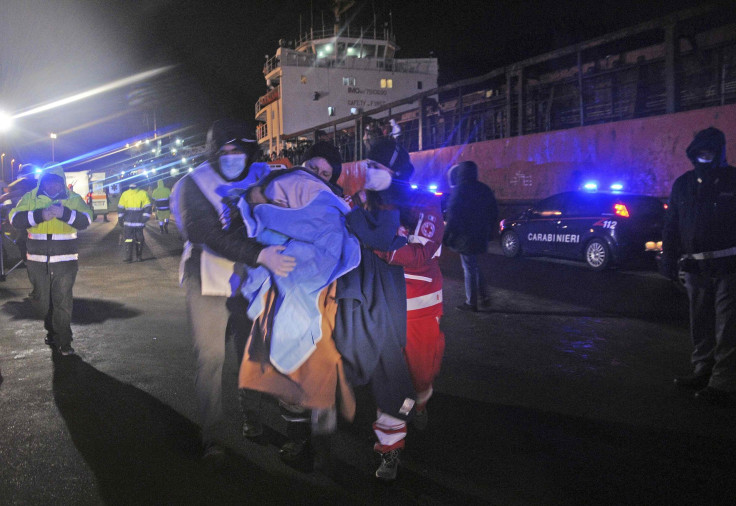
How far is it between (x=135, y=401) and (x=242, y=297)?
5.33ft

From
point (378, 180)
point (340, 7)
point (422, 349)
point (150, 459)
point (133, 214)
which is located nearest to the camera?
point (378, 180)

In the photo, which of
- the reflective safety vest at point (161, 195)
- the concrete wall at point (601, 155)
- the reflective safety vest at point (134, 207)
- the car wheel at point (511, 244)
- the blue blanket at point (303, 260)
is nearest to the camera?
the blue blanket at point (303, 260)

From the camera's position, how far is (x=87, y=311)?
777 cm

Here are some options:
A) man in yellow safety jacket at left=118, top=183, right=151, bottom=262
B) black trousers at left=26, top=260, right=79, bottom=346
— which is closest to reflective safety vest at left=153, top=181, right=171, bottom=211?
man in yellow safety jacket at left=118, top=183, right=151, bottom=262

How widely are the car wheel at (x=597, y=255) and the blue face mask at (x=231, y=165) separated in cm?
952

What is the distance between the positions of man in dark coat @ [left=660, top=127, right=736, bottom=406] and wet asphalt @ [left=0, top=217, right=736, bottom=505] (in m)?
0.27

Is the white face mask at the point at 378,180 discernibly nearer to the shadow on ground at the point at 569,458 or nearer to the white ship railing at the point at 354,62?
the shadow on ground at the point at 569,458

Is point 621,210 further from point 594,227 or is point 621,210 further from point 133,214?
point 133,214

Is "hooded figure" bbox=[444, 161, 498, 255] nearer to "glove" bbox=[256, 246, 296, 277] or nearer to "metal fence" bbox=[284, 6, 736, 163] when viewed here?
"glove" bbox=[256, 246, 296, 277]

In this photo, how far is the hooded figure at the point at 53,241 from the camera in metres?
→ 5.38

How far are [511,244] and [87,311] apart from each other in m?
9.82

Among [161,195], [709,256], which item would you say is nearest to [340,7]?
[161,195]

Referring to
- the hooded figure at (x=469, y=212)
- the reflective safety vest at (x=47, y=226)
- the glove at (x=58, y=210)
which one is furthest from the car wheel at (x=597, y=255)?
the glove at (x=58, y=210)

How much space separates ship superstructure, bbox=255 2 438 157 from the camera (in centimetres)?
5688
